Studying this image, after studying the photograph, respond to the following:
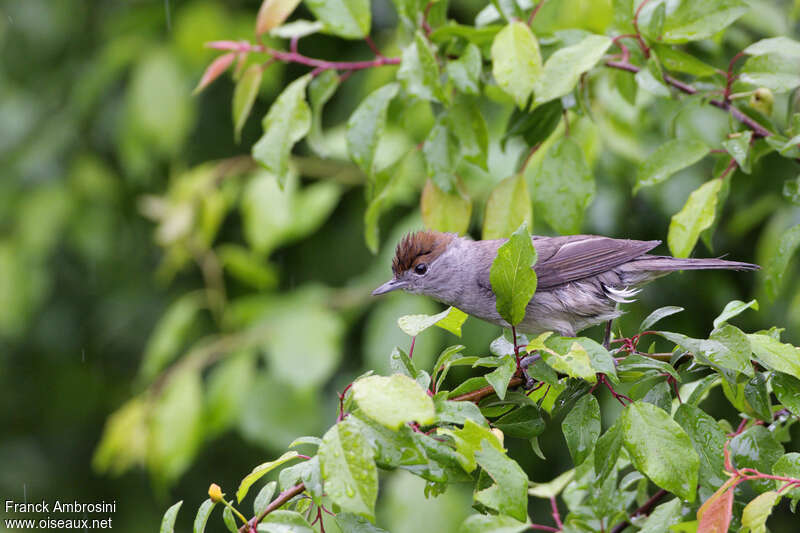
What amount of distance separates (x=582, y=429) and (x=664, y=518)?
1.21 ft

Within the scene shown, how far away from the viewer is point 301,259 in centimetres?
501

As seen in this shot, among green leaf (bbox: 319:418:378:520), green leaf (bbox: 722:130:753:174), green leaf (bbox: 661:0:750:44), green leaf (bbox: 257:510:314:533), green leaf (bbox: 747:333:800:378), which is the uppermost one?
green leaf (bbox: 661:0:750:44)

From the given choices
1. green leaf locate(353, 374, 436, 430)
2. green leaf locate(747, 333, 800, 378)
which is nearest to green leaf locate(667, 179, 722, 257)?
green leaf locate(747, 333, 800, 378)

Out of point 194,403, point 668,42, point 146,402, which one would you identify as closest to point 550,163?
point 668,42

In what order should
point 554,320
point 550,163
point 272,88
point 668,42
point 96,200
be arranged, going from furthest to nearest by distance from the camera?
point 96,200, point 272,88, point 554,320, point 550,163, point 668,42

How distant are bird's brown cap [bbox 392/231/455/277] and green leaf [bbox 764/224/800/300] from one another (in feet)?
3.95

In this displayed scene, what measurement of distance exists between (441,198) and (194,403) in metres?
1.75

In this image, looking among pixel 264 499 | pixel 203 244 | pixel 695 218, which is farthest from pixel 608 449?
pixel 203 244

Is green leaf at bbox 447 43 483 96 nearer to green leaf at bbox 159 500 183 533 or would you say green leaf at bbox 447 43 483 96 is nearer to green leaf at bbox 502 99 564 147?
green leaf at bbox 502 99 564 147

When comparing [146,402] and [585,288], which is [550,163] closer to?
[585,288]

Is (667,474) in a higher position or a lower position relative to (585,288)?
higher

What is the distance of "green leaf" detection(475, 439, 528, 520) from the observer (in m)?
1.60

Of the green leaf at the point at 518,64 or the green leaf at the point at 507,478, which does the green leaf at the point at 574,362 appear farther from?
the green leaf at the point at 518,64

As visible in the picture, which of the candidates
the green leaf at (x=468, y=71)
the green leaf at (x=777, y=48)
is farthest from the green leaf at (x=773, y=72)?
the green leaf at (x=468, y=71)
